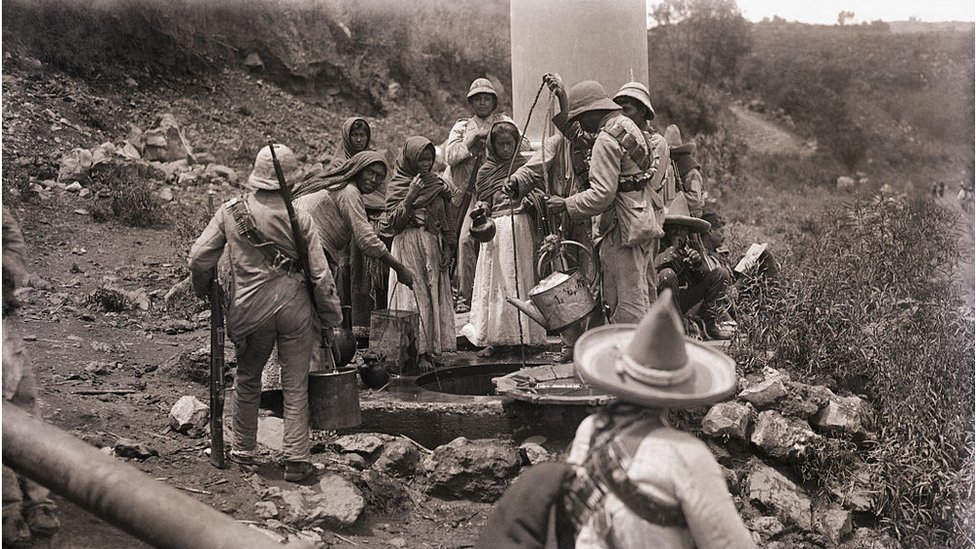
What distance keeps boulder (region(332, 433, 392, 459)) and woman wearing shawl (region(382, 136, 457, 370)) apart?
146 centimetres

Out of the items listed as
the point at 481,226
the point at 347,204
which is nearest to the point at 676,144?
the point at 481,226

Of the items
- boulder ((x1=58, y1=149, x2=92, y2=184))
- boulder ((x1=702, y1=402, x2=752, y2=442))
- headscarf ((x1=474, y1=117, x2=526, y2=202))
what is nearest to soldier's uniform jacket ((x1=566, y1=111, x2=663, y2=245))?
boulder ((x1=702, y1=402, x2=752, y2=442))

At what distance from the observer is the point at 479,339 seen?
891 centimetres

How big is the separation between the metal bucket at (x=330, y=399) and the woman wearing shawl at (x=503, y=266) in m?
2.51

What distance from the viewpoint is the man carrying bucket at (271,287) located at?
6012 mm

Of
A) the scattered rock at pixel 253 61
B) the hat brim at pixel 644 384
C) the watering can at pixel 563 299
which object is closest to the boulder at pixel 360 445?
the watering can at pixel 563 299

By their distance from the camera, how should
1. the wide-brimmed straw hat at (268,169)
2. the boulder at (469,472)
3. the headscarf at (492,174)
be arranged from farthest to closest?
1. the headscarf at (492,174)
2. the boulder at (469,472)
3. the wide-brimmed straw hat at (268,169)

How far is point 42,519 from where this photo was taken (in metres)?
4.62

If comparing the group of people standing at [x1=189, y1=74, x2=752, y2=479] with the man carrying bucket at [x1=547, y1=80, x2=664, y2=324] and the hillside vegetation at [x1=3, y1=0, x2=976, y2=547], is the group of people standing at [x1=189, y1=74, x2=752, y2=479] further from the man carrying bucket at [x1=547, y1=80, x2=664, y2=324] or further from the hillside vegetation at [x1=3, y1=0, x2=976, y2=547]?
the hillside vegetation at [x1=3, y1=0, x2=976, y2=547]

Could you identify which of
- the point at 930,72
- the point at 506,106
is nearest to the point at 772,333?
the point at 506,106

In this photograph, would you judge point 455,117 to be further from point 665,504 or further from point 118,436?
point 665,504

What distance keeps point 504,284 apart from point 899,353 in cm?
304

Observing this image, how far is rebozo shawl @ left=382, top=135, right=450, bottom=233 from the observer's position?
817 centimetres

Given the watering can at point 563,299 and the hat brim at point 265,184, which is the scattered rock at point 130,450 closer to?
the hat brim at point 265,184
